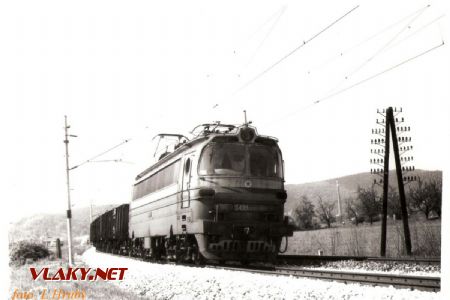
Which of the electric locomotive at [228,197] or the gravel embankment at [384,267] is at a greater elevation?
the electric locomotive at [228,197]

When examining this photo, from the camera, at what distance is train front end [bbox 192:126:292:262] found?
13.5 m

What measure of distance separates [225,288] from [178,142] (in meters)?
8.09

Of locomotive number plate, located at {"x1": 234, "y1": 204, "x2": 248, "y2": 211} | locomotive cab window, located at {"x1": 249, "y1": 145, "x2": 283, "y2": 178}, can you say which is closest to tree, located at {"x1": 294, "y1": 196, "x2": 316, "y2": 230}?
locomotive cab window, located at {"x1": 249, "y1": 145, "x2": 283, "y2": 178}

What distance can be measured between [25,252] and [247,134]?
18306mm

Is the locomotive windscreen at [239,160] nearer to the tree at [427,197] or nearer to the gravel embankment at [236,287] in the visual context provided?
the gravel embankment at [236,287]

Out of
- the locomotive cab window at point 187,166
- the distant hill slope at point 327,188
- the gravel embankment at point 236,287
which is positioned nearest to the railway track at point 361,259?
the locomotive cab window at point 187,166

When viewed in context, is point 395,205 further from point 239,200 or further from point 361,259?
point 239,200

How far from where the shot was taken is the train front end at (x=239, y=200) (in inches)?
531

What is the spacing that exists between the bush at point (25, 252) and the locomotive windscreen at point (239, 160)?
16922 millimetres

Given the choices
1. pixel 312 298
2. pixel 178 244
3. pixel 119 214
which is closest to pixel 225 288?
pixel 312 298

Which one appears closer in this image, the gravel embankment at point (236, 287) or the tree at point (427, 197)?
the gravel embankment at point (236, 287)

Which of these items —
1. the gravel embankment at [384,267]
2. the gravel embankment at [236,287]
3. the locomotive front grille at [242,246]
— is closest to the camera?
the gravel embankment at [236,287]

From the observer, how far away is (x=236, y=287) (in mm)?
9953

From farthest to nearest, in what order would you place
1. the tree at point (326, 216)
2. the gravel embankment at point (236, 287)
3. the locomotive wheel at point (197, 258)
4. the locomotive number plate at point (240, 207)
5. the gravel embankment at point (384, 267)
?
the tree at point (326, 216)
the locomotive wheel at point (197, 258)
the locomotive number plate at point (240, 207)
the gravel embankment at point (384, 267)
the gravel embankment at point (236, 287)
